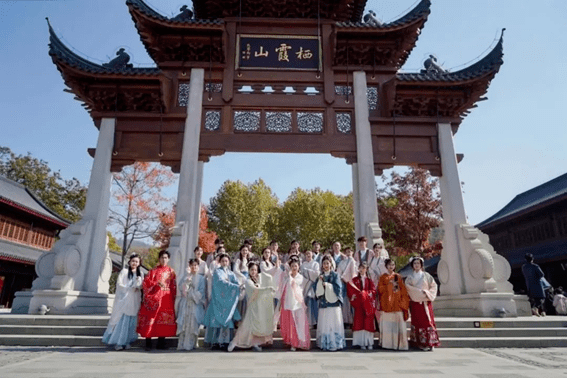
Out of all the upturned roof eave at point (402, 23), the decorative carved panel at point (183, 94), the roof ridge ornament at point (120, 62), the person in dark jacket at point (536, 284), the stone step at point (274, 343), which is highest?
the upturned roof eave at point (402, 23)

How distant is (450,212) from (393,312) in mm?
4578

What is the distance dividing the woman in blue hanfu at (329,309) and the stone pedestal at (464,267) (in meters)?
4.00

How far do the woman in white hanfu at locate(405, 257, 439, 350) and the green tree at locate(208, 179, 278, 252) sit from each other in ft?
85.4

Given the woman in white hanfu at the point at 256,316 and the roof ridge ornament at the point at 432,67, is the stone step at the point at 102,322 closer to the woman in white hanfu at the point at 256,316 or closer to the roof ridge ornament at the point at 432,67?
the woman in white hanfu at the point at 256,316

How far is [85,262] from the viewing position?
9.06 meters

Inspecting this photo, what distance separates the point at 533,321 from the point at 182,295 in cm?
680

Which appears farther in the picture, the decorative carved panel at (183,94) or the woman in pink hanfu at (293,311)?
the decorative carved panel at (183,94)

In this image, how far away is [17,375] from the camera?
158 inches

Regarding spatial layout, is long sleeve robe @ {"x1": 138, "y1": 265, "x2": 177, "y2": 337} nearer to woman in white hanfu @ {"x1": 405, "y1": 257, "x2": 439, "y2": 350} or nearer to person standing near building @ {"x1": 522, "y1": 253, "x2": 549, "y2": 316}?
woman in white hanfu @ {"x1": 405, "y1": 257, "x2": 439, "y2": 350}

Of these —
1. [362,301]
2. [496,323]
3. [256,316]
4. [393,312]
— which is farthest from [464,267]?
[256,316]

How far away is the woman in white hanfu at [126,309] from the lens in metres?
6.07

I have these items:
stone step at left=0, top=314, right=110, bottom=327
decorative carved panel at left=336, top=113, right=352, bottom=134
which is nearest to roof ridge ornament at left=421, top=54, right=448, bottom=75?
decorative carved panel at left=336, top=113, right=352, bottom=134

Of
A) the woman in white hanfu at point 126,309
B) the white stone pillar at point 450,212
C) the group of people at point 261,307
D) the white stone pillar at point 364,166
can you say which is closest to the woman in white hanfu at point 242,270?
the group of people at point 261,307

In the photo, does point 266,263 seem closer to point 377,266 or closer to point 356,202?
point 377,266
